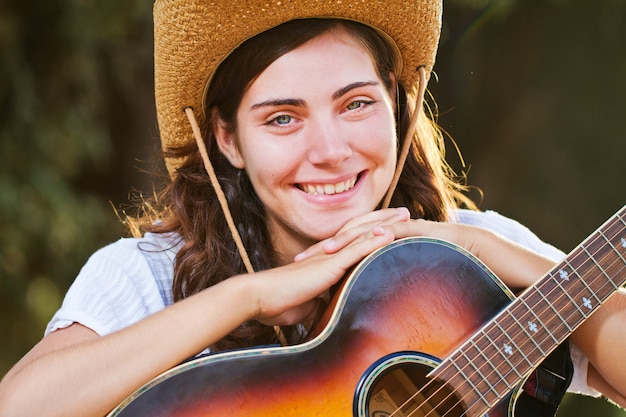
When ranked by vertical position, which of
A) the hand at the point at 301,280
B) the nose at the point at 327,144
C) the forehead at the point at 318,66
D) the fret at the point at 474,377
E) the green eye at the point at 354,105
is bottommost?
the fret at the point at 474,377

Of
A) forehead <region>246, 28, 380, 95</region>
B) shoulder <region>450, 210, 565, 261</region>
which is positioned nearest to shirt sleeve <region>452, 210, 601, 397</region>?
shoulder <region>450, 210, 565, 261</region>

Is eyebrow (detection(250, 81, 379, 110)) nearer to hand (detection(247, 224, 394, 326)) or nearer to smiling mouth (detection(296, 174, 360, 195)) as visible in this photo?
smiling mouth (detection(296, 174, 360, 195))

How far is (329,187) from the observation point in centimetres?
184

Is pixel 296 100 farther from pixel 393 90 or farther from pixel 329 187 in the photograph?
pixel 393 90

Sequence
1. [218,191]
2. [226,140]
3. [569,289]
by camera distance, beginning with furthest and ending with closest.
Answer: [226,140], [218,191], [569,289]

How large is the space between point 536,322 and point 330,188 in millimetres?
572

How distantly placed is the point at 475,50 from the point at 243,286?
9.90ft

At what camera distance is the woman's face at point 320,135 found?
5.78 ft

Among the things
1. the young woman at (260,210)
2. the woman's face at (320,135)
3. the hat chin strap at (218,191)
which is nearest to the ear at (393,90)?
the young woman at (260,210)

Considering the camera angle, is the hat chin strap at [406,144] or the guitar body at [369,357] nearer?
the guitar body at [369,357]

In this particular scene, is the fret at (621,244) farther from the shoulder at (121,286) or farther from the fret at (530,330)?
the shoulder at (121,286)

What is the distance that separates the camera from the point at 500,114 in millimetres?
4359

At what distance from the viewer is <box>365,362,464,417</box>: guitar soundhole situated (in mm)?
1440

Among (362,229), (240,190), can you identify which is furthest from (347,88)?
(240,190)
